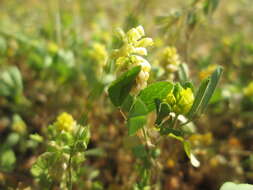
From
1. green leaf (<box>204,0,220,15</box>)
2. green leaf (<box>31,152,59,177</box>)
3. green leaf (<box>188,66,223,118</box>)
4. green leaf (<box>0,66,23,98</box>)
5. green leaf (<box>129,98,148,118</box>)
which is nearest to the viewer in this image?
green leaf (<box>129,98,148,118</box>)

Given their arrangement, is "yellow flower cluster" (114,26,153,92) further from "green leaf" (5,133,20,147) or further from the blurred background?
"green leaf" (5,133,20,147)

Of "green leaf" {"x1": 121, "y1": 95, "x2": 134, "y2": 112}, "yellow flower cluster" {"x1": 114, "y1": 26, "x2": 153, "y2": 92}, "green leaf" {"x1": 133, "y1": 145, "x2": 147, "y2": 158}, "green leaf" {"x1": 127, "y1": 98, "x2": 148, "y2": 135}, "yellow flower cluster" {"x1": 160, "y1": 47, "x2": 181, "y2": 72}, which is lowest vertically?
"green leaf" {"x1": 127, "y1": 98, "x2": 148, "y2": 135}

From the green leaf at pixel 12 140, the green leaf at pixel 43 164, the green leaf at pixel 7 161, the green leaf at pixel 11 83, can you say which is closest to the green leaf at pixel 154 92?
the green leaf at pixel 43 164

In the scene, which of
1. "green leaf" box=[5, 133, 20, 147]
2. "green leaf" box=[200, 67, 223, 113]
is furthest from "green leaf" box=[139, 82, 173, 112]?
"green leaf" box=[5, 133, 20, 147]

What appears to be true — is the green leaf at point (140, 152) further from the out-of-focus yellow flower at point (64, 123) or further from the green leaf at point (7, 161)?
the green leaf at point (7, 161)

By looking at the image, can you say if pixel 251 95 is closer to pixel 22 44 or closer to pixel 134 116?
pixel 134 116

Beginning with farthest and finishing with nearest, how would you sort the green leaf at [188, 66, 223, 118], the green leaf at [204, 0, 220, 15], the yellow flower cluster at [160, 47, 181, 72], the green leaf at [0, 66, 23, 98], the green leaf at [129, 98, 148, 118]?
the green leaf at [0, 66, 23, 98] → the green leaf at [204, 0, 220, 15] → the yellow flower cluster at [160, 47, 181, 72] → the green leaf at [188, 66, 223, 118] → the green leaf at [129, 98, 148, 118]
